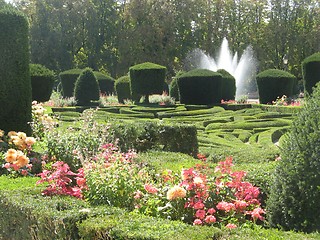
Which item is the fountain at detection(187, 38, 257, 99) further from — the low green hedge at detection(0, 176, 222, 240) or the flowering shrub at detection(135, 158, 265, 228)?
the low green hedge at detection(0, 176, 222, 240)

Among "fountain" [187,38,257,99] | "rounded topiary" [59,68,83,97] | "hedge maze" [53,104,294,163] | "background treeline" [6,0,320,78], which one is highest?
"background treeline" [6,0,320,78]

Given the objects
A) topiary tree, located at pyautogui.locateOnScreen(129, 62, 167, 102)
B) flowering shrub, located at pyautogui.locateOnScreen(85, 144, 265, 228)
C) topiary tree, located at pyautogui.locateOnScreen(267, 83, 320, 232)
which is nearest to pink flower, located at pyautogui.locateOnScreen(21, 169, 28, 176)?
flowering shrub, located at pyautogui.locateOnScreen(85, 144, 265, 228)

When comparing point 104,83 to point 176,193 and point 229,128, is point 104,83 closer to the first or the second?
point 229,128

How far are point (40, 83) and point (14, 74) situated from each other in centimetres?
596

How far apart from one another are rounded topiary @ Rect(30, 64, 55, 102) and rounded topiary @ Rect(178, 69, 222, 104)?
7.72m

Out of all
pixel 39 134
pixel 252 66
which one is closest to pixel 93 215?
pixel 39 134

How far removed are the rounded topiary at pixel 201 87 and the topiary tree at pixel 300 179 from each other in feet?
56.2

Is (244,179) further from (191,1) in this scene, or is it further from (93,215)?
(191,1)

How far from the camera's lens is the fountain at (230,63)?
36.4m

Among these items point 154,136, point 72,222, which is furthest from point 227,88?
point 72,222

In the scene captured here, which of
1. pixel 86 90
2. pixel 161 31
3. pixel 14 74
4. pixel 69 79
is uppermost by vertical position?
pixel 161 31

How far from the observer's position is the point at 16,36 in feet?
27.6

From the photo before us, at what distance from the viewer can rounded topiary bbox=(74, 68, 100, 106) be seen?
21391 mm

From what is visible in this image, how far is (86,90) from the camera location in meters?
21.4
